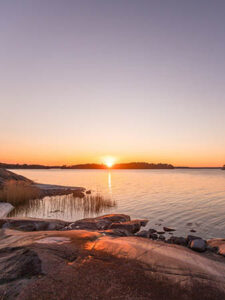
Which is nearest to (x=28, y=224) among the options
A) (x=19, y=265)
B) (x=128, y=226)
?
(x=128, y=226)

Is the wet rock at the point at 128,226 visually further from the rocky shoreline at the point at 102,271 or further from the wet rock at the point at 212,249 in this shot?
the rocky shoreline at the point at 102,271

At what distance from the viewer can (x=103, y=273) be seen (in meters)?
4.18

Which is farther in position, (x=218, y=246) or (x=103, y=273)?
(x=218, y=246)

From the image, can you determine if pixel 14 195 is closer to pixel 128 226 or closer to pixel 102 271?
pixel 128 226

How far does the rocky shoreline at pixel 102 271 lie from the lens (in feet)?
11.9

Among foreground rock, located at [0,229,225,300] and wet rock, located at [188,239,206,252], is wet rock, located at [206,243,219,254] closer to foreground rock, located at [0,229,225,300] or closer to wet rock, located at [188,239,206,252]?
wet rock, located at [188,239,206,252]

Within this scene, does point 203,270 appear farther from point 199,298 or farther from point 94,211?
point 94,211

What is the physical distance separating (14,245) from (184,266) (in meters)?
4.59

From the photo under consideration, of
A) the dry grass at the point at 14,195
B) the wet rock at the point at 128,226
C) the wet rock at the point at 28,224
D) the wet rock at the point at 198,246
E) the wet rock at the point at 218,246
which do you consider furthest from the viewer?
the dry grass at the point at 14,195

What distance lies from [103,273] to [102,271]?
7 cm

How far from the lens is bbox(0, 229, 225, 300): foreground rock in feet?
11.8

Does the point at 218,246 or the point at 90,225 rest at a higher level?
the point at 218,246

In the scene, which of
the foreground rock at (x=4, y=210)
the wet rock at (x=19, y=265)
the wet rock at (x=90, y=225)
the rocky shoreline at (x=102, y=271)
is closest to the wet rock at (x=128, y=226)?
the wet rock at (x=90, y=225)

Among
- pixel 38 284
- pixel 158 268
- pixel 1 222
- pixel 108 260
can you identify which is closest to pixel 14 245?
pixel 38 284
